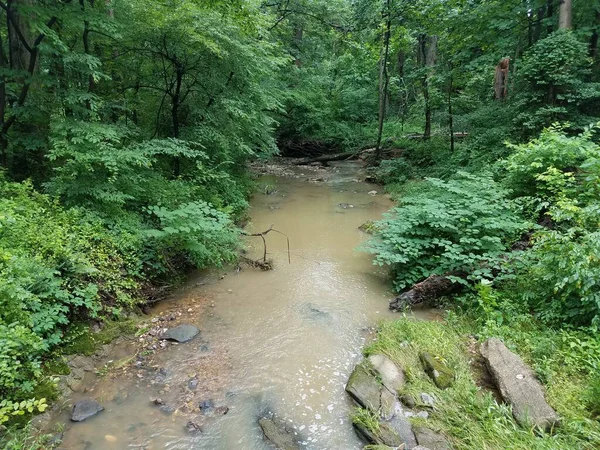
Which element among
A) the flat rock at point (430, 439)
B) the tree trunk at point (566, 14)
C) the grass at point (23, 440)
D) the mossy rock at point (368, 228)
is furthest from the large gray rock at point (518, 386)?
the tree trunk at point (566, 14)

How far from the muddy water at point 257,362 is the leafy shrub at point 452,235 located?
0.66 meters

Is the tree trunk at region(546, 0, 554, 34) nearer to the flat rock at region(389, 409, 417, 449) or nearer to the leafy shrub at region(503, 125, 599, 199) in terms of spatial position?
the leafy shrub at region(503, 125, 599, 199)

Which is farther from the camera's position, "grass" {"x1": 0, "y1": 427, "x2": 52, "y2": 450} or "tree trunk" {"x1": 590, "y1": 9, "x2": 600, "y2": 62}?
"tree trunk" {"x1": 590, "y1": 9, "x2": 600, "y2": 62}

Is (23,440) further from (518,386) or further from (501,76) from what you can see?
(501,76)

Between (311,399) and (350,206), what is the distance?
770 cm

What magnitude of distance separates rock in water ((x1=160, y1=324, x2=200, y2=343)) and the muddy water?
123 mm

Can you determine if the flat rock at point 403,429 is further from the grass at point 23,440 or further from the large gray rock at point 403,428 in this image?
the grass at point 23,440

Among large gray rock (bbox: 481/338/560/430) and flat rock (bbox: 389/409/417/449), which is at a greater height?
large gray rock (bbox: 481/338/560/430)

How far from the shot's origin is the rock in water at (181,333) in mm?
4551

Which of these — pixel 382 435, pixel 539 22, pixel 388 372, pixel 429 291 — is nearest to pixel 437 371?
pixel 388 372

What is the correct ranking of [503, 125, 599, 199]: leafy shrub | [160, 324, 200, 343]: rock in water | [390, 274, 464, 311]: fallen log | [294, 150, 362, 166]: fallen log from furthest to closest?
1. [294, 150, 362, 166]: fallen log
2. [503, 125, 599, 199]: leafy shrub
3. [390, 274, 464, 311]: fallen log
4. [160, 324, 200, 343]: rock in water

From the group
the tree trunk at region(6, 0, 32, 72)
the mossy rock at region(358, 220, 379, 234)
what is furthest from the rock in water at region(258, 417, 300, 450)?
the tree trunk at region(6, 0, 32, 72)

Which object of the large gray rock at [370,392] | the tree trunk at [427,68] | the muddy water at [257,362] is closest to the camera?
the muddy water at [257,362]

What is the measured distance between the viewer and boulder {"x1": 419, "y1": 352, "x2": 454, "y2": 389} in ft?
12.0
